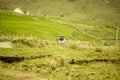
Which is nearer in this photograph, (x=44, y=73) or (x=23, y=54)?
(x=44, y=73)

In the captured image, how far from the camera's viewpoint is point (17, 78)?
25.6 m

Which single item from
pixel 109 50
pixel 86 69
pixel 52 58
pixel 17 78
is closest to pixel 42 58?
pixel 52 58

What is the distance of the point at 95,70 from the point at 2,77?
9970mm

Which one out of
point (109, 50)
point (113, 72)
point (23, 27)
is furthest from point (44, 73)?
point (23, 27)

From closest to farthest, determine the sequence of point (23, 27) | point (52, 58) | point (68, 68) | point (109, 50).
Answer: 1. point (68, 68)
2. point (52, 58)
3. point (109, 50)
4. point (23, 27)

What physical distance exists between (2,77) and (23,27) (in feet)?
227

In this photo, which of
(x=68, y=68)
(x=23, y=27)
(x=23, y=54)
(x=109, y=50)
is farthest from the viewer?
(x=23, y=27)

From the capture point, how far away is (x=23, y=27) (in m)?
93.8

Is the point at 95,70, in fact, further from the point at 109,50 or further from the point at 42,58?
the point at 109,50

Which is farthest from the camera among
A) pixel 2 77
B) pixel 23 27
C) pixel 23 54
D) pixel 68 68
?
pixel 23 27

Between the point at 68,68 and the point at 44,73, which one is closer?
the point at 44,73

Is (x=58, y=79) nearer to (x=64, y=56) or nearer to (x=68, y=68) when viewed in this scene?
(x=68, y=68)

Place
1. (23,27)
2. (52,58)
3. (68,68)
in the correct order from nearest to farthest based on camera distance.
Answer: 1. (68,68)
2. (52,58)
3. (23,27)

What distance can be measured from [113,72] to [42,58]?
8.65 metres
